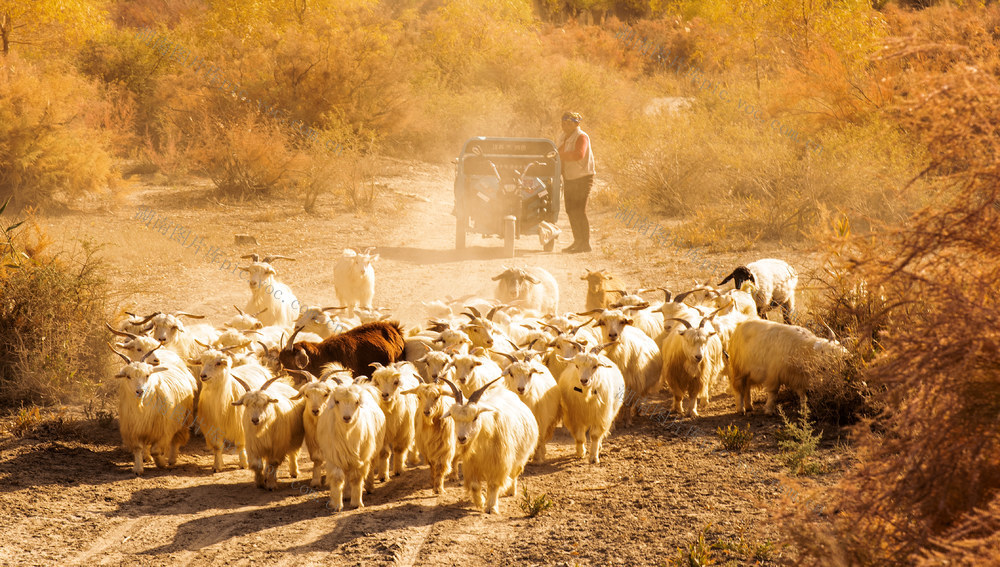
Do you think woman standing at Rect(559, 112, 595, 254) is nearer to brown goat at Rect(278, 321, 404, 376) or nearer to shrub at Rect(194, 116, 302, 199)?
brown goat at Rect(278, 321, 404, 376)

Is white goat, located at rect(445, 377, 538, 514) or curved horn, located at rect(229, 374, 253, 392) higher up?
curved horn, located at rect(229, 374, 253, 392)

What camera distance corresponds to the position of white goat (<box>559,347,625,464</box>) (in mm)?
7242

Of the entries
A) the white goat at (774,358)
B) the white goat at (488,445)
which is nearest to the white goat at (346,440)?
the white goat at (488,445)

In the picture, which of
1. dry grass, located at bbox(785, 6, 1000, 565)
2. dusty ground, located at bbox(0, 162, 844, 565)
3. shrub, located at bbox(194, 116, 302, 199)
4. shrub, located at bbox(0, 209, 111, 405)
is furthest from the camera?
shrub, located at bbox(194, 116, 302, 199)

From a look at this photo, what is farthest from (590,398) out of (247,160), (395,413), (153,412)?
(247,160)

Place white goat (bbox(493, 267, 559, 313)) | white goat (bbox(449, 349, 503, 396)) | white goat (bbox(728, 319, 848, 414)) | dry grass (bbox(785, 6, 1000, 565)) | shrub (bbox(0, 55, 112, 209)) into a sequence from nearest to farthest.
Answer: dry grass (bbox(785, 6, 1000, 565))
white goat (bbox(449, 349, 503, 396))
white goat (bbox(728, 319, 848, 414))
white goat (bbox(493, 267, 559, 313))
shrub (bbox(0, 55, 112, 209))

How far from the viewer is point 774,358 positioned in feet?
26.2

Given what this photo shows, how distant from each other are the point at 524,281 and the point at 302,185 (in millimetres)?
9799

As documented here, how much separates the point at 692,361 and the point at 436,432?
2.85m

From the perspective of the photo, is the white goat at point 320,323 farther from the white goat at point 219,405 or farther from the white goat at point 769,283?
the white goat at point 769,283

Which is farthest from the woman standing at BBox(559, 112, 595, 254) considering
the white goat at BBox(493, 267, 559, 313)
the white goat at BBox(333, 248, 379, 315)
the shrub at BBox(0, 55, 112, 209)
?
the shrub at BBox(0, 55, 112, 209)

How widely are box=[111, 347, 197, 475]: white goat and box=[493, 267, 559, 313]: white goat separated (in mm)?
4686

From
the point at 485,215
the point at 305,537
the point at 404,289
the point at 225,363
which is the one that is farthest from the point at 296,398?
the point at 485,215

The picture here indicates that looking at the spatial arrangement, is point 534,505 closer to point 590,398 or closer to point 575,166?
point 590,398
